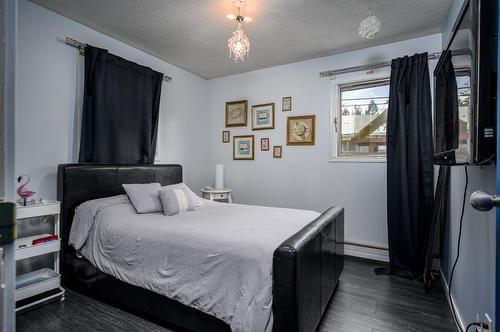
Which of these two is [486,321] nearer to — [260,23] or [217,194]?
[260,23]

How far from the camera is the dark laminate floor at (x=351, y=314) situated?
1812 millimetres

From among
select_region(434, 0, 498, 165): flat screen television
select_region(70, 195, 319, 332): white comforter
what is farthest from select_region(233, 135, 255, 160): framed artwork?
select_region(434, 0, 498, 165): flat screen television

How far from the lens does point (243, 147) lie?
409 centimetres

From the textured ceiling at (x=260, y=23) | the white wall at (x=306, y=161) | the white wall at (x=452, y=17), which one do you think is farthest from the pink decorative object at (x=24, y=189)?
the white wall at (x=452, y=17)

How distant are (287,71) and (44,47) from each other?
2.84 metres

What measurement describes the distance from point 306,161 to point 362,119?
904mm

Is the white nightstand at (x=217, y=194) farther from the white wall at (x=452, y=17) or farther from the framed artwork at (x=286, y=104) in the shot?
the white wall at (x=452, y=17)

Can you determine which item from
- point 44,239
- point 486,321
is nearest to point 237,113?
point 44,239

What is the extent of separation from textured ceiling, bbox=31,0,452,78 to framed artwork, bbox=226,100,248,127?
0.86m

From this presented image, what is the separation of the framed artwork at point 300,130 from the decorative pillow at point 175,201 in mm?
1739

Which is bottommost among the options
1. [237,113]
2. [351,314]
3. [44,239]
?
[351,314]

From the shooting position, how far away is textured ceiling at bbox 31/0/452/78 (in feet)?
7.56

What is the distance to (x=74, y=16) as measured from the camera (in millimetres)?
2523

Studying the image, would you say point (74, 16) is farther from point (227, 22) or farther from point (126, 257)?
point (126, 257)
